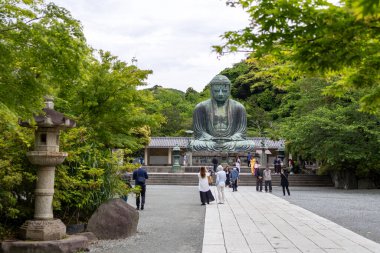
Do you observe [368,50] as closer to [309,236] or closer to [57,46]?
[57,46]

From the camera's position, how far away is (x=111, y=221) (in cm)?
871

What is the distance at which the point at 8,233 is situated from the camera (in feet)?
26.6

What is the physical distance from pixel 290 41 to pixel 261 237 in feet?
15.2

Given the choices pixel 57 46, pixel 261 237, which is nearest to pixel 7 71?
pixel 57 46

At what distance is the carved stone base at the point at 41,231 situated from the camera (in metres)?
7.56

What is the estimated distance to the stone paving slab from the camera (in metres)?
7.49

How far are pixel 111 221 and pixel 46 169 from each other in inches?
67.9

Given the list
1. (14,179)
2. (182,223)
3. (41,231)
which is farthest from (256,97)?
(41,231)

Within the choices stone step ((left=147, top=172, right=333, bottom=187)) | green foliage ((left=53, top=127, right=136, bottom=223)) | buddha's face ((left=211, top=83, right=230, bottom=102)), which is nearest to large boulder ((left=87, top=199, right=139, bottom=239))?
green foliage ((left=53, top=127, right=136, bottom=223))

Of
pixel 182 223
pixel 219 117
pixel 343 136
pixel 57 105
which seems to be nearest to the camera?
pixel 182 223

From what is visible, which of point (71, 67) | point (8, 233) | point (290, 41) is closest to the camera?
point (290, 41)

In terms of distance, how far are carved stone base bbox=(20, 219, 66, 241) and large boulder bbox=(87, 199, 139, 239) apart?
909mm

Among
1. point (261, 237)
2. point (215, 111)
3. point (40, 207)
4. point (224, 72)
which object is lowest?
point (261, 237)

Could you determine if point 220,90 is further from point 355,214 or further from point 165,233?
point 165,233
